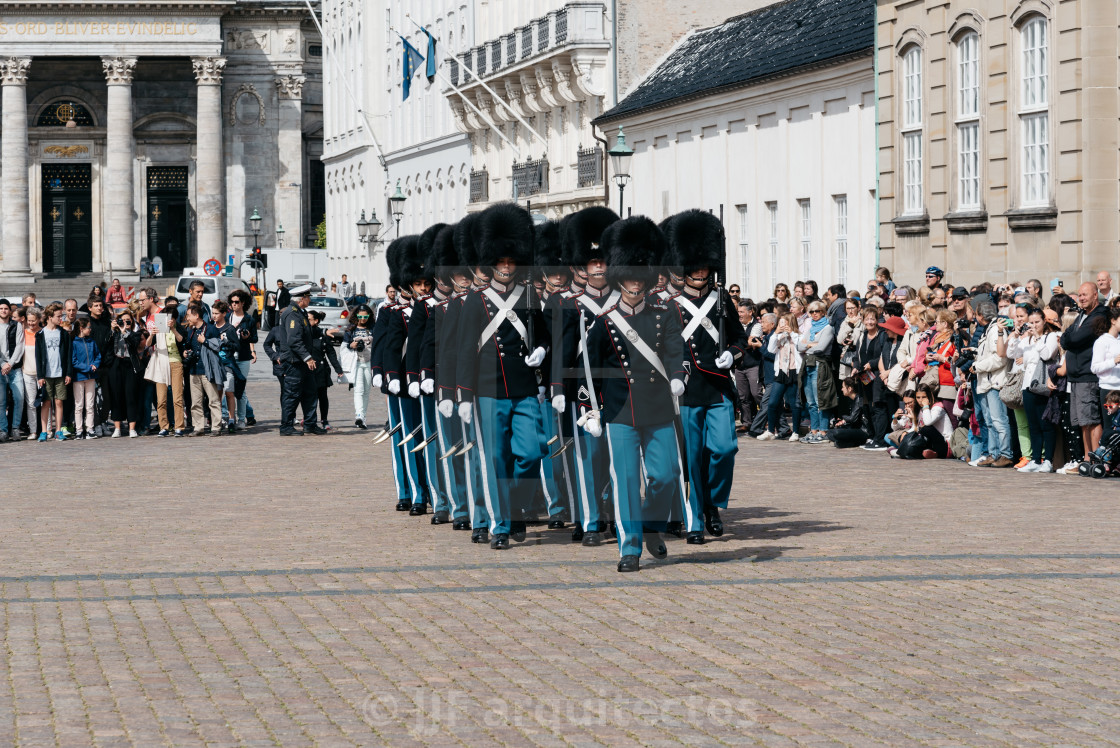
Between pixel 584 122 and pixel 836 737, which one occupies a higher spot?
pixel 584 122

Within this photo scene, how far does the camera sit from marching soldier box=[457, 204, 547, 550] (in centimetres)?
1288

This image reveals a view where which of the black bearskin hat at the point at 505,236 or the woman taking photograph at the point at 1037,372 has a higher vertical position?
the black bearskin hat at the point at 505,236

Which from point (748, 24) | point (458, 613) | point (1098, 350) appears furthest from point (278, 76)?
point (458, 613)

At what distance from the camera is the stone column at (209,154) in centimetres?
7775

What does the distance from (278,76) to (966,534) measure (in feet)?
233

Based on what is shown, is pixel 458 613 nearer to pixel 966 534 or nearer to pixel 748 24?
pixel 966 534

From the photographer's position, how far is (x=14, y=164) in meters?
76.4

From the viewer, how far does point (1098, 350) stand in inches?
661

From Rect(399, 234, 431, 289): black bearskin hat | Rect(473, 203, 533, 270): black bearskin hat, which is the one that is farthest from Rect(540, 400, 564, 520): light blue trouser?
Rect(399, 234, 431, 289): black bearskin hat

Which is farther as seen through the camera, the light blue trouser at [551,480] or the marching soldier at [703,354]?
the light blue trouser at [551,480]

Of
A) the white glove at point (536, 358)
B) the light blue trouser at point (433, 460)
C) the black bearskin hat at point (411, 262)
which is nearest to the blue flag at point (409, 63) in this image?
the black bearskin hat at point (411, 262)

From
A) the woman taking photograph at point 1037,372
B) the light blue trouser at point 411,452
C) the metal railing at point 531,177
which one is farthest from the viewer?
the metal railing at point 531,177

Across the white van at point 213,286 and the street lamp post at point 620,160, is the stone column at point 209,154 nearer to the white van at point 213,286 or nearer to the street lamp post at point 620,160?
the white van at point 213,286

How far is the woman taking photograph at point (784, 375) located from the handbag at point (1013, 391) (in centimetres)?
408
